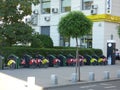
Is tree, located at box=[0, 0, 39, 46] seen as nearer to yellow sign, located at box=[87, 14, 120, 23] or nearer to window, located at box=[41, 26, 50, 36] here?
yellow sign, located at box=[87, 14, 120, 23]

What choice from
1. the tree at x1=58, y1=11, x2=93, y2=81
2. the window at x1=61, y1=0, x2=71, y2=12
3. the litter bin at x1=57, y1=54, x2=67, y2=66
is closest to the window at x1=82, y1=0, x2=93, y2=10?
the window at x1=61, y1=0, x2=71, y2=12

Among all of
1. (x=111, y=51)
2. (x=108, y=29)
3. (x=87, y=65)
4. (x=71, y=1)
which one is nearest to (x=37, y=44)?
(x=87, y=65)

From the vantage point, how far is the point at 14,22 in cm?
2695

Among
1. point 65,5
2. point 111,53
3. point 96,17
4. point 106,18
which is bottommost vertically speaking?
point 111,53

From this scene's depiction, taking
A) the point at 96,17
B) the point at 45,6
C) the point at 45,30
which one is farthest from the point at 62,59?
the point at 45,6

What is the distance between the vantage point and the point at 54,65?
2453cm

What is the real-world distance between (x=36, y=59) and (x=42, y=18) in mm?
18549

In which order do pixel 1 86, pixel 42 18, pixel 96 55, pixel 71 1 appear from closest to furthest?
pixel 1 86 < pixel 96 55 < pixel 71 1 < pixel 42 18

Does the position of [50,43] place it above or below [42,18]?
below

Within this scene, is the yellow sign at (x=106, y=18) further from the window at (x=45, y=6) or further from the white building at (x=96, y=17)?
the window at (x=45, y=6)

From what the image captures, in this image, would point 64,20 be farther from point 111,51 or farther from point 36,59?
point 111,51

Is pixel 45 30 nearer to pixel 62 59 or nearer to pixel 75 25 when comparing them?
pixel 62 59

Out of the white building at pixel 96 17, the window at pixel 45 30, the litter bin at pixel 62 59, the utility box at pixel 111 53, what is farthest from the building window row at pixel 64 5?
the litter bin at pixel 62 59

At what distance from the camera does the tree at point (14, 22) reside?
2572 centimetres
